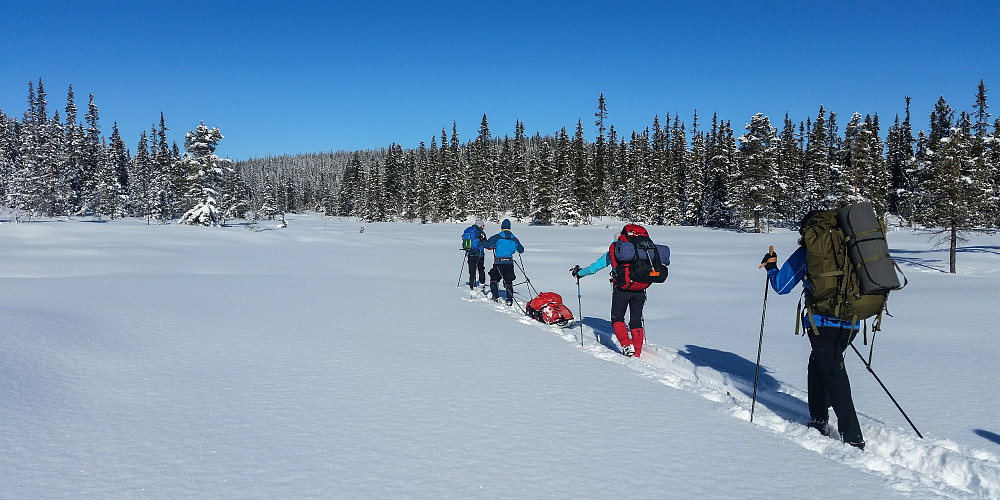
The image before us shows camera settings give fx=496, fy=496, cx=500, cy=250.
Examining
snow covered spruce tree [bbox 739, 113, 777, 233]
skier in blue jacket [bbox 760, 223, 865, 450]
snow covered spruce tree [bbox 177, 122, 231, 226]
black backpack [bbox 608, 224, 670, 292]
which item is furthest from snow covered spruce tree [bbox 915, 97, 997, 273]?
snow covered spruce tree [bbox 177, 122, 231, 226]

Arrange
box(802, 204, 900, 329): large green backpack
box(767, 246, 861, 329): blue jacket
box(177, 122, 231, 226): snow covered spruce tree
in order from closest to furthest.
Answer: box(802, 204, 900, 329): large green backpack, box(767, 246, 861, 329): blue jacket, box(177, 122, 231, 226): snow covered spruce tree

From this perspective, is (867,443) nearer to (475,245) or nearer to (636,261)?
(636,261)

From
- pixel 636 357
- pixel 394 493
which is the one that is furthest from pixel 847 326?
pixel 394 493

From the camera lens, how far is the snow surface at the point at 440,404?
315 centimetres

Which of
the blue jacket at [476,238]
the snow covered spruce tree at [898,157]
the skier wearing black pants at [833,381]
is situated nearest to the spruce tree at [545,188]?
the snow covered spruce tree at [898,157]

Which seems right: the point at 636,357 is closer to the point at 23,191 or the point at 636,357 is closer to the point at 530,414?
the point at 530,414

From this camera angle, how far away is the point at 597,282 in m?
17.8

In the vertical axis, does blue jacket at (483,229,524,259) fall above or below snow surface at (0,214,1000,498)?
above

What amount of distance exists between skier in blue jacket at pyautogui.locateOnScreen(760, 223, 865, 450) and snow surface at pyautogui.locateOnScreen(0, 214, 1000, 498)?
205 mm

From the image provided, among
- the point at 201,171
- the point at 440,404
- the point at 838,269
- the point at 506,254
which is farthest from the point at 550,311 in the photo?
the point at 201,171

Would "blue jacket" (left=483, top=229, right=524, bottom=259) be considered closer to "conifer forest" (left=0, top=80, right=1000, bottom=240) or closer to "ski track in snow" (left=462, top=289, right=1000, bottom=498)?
"ski track in snow" (left=462, top=289, right=1000, bottom=498)

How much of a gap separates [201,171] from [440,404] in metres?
48.0

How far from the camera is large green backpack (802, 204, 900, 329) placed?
13.0 feet

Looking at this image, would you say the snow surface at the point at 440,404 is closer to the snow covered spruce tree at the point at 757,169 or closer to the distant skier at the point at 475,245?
the distant skier at the point at 475,245
